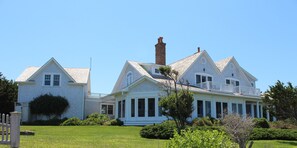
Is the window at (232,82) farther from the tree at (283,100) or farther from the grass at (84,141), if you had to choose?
the grass at (84,141)

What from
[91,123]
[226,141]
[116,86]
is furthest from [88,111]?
[226,141]

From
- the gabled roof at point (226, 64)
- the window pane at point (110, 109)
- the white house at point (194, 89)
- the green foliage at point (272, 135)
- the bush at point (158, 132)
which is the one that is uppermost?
the gabled roof at point (226, 64)

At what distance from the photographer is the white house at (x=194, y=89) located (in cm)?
3300

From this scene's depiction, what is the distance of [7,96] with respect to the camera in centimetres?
4078

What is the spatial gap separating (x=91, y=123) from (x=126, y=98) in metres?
4.05

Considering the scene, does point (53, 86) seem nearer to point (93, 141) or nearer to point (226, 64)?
point (226, 64)

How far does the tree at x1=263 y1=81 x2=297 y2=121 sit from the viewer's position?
2408 centimetres

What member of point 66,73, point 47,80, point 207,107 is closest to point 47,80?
point 47,80

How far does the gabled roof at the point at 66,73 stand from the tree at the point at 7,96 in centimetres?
271

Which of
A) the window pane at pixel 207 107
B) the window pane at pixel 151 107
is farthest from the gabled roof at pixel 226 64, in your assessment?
the window pane at pixel 151 107

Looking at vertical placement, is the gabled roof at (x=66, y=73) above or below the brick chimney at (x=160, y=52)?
below

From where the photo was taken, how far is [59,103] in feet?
123

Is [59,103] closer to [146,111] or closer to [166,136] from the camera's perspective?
[146,111]

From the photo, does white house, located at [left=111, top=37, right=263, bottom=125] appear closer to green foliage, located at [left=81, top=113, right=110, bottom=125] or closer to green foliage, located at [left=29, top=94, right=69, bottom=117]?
green foliage, located at [left=81, top=113, right=110, bottom=125]
